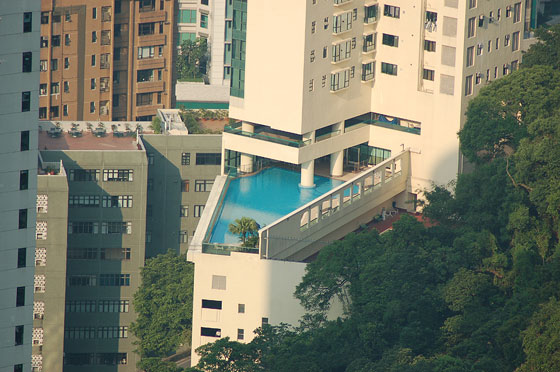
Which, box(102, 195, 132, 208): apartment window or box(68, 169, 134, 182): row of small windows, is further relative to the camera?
box(102, 195, 132, 208): apartment window

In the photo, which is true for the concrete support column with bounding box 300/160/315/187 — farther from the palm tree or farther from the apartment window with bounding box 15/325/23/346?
the apartment window with bounding box 15/325/23/346

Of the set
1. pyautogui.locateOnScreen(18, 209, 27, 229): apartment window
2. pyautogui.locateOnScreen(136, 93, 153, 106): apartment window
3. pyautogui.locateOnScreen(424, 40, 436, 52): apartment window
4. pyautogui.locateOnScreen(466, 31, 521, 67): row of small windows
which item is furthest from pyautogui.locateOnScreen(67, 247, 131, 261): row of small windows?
pyautogui.locateOnScreen(18, 209, 27, 229): apartment window

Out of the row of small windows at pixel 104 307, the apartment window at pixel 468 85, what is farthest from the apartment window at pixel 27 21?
the row of small windows at pixel 104 307

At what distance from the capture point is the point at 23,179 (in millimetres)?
92125

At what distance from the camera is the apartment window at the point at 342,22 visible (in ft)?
433

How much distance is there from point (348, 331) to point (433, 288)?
6209 millimetres

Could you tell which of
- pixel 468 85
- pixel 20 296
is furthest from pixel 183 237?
pixel 20 296

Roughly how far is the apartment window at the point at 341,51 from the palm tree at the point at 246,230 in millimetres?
14184

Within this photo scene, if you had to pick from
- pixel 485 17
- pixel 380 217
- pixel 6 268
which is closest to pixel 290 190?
pixel 380 217

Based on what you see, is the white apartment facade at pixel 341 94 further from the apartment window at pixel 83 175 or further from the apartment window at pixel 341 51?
the apartment window at pixel 83 175

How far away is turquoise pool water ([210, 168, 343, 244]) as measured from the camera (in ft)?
421

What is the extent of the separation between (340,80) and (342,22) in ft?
13.6

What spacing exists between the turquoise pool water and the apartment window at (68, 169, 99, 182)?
1887 cm

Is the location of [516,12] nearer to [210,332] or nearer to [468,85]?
[468,85]
